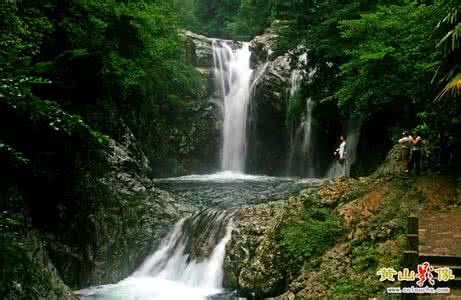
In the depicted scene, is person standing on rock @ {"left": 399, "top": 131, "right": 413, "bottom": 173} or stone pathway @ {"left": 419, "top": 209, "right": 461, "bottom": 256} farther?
person standing on rock @ {"left": 399, "top": 131, "right": 413, "bottom": 173}

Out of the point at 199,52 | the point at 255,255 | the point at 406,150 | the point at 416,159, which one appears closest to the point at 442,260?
the point at 255,255

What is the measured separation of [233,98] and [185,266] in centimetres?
1681

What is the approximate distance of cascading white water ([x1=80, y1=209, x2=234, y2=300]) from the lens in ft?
34.8

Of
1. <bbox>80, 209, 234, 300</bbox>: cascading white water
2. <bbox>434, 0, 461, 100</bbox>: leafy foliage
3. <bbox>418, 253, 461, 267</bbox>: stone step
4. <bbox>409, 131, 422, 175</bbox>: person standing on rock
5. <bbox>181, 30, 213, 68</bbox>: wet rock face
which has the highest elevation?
<bbox>181, 30, 213, 68</bbox>: wet rock face

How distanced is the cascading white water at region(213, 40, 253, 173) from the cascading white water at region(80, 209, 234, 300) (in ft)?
42.8

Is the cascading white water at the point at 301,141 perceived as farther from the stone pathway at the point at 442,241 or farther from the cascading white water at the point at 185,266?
the stone pathway at the point at 442,241

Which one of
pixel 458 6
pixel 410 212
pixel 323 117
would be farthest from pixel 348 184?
pixel 323 117

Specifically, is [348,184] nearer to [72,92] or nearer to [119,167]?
[119,167]

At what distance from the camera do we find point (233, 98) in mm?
27047

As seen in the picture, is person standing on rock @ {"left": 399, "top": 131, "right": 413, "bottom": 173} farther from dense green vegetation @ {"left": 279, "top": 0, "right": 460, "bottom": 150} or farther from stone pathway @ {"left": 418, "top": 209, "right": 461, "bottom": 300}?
stone pathway @ {"left": 418, "top": 209, "right": 461, "bottom": 300}

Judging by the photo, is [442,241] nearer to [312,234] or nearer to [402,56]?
[312,234]

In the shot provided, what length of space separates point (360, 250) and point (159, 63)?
1369 centimetres

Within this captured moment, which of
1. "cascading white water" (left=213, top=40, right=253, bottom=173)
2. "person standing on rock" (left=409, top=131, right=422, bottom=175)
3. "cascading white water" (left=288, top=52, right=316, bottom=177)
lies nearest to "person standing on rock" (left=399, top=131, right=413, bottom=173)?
"person standing on rock" (left=409, top=131, right=422, bottom=175)

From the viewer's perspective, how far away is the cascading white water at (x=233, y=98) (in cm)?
2602
